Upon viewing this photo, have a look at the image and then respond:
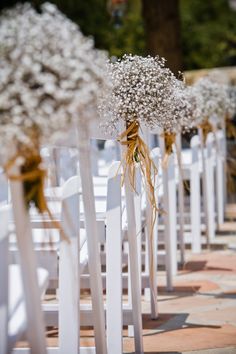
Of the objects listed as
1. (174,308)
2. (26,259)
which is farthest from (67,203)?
(174,308)

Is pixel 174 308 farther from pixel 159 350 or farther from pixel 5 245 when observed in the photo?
pixel 5 245

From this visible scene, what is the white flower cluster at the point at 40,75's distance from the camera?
2514 millimetres

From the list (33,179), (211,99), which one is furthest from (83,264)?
→ (211,99)

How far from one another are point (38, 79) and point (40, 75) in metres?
0.01

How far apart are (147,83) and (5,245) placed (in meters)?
1.89

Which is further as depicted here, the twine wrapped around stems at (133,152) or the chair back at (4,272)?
the twine wrapped around stems at (133,152)

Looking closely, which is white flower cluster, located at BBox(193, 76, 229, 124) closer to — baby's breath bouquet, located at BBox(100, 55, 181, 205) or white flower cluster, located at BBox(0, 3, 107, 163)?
baby's breath bouquet, located at BBox(100, 55, 181, 205)

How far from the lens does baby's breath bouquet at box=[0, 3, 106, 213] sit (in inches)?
99.0

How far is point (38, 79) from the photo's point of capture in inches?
99.3

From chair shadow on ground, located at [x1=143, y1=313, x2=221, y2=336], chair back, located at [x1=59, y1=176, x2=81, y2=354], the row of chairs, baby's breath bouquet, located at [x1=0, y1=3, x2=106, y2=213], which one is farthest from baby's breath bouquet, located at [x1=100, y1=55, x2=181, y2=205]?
baby's breath bouquet, located at [x1=0, y1=3, x2=106, y2=213]

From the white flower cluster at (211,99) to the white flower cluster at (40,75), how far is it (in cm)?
547

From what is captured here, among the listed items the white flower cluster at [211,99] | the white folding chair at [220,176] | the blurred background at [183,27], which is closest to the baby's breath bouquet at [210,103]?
the white flower cluster at [211,99]

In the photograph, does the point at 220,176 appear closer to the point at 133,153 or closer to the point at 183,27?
the point at 133,153

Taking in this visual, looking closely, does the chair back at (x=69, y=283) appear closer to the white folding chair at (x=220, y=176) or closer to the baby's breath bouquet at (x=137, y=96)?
the baby's breath bouquet at (x=137, y=96)
